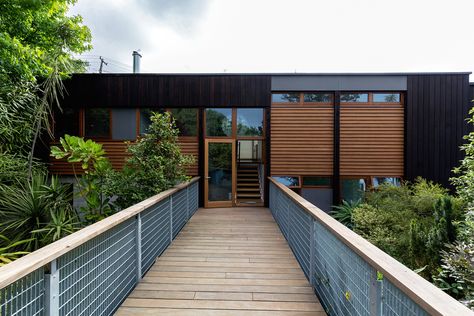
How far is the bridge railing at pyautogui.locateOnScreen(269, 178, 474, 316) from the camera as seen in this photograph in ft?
3.26

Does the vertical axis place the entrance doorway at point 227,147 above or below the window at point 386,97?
below

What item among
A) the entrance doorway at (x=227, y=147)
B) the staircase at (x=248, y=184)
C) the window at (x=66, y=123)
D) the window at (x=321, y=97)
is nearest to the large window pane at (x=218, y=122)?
the entrance doorway at (x=227, y=147)

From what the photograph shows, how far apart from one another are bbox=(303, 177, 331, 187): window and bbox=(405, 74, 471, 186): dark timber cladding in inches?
82.0

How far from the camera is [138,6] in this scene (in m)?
9.20

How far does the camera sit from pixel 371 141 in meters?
7.09

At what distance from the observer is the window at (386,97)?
7109 mm

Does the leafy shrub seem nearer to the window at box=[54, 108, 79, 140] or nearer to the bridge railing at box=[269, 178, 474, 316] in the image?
the bridge railing at box=[269, 178, 474, 316]

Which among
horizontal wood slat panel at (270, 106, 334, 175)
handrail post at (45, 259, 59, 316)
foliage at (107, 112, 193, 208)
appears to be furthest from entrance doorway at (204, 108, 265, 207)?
handrail post at (45, 259, 59, 316)

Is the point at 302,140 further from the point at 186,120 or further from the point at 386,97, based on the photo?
the point at 186,120

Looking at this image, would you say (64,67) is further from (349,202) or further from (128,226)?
(349,202)

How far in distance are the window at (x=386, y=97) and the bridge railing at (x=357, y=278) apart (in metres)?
5.47

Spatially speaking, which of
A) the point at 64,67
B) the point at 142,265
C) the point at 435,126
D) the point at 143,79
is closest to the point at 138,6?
the point at 143,79

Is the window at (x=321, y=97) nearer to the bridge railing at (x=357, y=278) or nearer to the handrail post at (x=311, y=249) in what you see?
the bridge railing at (x=357, y=278)

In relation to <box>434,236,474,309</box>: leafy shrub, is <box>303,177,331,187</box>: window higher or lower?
higher
